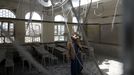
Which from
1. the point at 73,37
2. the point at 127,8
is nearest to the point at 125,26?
the point at 127,8

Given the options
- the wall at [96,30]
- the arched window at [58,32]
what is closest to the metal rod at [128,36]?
the wall at [96,30]

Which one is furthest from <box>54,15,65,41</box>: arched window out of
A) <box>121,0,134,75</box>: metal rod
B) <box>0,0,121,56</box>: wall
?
<box>121,0,134,75</box>: metal rod

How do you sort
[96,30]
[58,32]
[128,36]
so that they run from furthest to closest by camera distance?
[58,32] → [96,30] → [128,36]

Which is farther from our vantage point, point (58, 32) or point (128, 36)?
point (58, 32)

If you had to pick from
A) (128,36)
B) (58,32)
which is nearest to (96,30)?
(58,32)

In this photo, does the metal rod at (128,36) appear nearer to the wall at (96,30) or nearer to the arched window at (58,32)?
the wall at (96,30)

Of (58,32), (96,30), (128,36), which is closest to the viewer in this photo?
(128,36)

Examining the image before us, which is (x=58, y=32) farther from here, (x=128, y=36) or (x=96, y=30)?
(x=128, y=36)

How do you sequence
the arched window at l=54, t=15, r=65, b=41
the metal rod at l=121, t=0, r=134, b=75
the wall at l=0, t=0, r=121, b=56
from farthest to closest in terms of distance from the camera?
the arched window at l=54, t=15, r=65, b=41 → the wall at l=0, t=0, r=121, b=56 → the metal rod at l=121, t=0, r=134, b=75

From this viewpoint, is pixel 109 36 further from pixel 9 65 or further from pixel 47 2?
pixel 9 65

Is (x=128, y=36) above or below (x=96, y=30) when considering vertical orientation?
below

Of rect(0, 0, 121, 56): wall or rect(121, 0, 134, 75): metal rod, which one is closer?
rect(121, 0, 134, 75): metal rod

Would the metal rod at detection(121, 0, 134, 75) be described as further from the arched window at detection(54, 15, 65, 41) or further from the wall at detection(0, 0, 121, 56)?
the arched window at detection(54, 15, 65, 41)

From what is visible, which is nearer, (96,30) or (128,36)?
(128,36)
